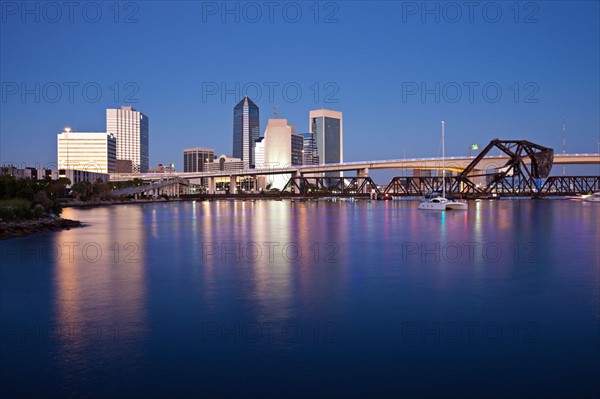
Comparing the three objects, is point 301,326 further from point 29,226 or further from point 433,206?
point 433,206

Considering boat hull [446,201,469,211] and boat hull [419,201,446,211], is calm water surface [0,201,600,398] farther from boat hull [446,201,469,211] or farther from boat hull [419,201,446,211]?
boat hull [446,201,469,211]

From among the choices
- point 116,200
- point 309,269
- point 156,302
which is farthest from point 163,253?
point 116,200

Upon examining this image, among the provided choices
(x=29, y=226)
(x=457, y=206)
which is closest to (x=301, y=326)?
(x=29, y=226)

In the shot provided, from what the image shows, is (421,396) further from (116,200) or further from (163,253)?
(116,200)

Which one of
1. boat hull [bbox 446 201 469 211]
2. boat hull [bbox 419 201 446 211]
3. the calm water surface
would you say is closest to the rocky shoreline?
the calm water surface

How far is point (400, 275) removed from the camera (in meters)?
25.6

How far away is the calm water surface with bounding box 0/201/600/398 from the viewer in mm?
11711

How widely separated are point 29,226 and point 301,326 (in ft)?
149

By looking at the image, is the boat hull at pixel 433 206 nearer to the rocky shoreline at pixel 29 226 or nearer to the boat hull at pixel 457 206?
the boat hull at pixel 457 206

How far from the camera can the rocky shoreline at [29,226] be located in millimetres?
47500

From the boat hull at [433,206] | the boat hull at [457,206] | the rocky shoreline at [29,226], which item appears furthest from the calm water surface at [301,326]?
the boat hull at [457,206]

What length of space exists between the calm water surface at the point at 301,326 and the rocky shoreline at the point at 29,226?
58.5 ft

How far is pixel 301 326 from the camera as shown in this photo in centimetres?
1602

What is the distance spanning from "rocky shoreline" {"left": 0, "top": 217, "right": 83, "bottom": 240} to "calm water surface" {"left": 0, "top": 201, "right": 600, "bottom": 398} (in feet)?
58.5
